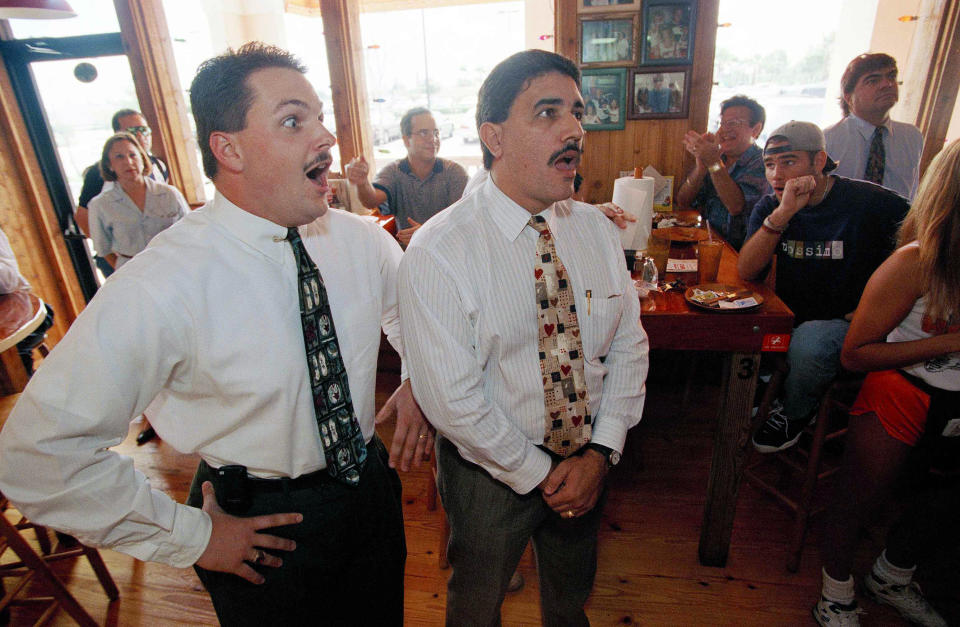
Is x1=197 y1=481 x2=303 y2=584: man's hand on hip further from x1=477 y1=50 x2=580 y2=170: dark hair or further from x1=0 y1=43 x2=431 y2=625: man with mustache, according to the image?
x1=477 y1=50 x2=580 y2=170: dark hair

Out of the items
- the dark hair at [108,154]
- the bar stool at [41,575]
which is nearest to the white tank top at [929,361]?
the bar stool at [41,575]

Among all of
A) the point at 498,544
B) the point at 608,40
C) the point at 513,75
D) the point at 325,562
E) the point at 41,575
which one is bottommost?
the point at 41,575

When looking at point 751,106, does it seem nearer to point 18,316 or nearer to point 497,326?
point 497,326

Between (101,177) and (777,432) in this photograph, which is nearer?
(777,432)

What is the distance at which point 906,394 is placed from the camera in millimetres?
1543

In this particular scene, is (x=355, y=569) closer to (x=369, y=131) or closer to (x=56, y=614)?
(x=56, y=614)

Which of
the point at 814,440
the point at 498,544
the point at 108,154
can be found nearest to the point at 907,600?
the point at 814,440

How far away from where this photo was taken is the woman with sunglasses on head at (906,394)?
146 cm

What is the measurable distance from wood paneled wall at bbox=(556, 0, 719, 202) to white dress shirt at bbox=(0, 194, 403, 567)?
296 cm

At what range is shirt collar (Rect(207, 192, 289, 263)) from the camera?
Answer: 3.27 feet

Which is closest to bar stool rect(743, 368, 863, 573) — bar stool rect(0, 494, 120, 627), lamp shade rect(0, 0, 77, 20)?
bar stool rect(0, 494, 120, 627)

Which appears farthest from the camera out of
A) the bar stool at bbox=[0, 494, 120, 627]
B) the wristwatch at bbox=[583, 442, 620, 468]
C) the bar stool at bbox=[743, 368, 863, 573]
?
the bar stool at bbox=[743, 368, 863, 573]

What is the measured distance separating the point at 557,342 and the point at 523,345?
84 millimetres

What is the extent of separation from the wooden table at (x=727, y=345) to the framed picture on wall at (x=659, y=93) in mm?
2033
